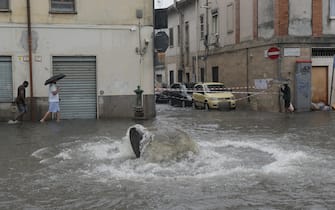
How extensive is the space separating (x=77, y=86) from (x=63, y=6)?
9.68ft

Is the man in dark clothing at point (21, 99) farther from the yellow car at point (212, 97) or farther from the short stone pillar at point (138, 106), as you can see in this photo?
the yellow car at point (212, 97)

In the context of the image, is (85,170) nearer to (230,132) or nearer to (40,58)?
(230,132)

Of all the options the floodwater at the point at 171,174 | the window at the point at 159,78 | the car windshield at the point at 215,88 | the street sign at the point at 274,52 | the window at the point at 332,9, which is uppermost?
the window at the point at 332,9

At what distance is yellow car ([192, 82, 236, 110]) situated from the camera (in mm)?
24781

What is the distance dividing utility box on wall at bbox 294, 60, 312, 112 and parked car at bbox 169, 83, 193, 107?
6.97m

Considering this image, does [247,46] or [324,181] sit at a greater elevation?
[247,46]

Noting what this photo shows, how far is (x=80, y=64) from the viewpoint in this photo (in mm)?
18172

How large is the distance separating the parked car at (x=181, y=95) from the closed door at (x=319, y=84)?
7141mm

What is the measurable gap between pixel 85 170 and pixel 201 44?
2627cm

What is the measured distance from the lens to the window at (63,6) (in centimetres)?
1781

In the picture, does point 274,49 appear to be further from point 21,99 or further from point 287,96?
point 21,99

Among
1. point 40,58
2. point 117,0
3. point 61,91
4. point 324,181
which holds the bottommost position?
point 324,181

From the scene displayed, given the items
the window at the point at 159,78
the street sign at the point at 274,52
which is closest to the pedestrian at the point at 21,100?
the street sign at the point at 274,52

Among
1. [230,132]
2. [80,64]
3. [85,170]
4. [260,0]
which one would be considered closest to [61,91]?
[80,64]
